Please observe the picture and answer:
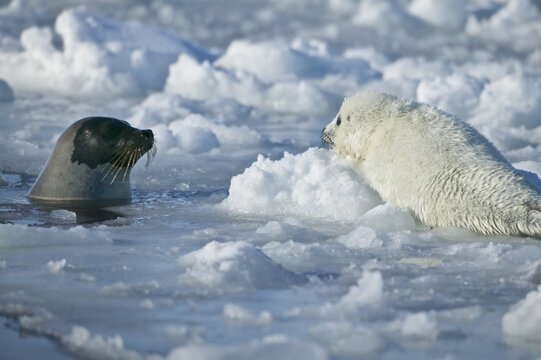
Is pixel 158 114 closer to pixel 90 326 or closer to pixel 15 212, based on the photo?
pixel 15 212

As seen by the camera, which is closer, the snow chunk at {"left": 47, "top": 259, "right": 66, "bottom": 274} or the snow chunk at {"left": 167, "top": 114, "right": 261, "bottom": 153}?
the snow chunk at {"left": 47, "top": 259, "right": 66, "bottom": 274}

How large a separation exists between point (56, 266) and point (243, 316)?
97cm

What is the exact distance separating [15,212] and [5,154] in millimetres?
2508

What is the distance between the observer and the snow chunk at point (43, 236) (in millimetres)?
3555

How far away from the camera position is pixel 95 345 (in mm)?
2195

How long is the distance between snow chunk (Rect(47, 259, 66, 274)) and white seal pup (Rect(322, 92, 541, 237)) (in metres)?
1.83

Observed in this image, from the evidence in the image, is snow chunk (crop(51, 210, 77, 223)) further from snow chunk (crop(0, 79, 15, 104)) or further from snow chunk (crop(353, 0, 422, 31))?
snow chunk (crop(353, 0, 422, 31))

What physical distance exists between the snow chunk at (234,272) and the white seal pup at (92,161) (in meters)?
2.32

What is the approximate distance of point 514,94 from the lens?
9.54 metres

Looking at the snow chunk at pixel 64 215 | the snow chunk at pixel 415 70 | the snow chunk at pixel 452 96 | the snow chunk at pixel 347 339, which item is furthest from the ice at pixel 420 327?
the snow chunk at pixel 415 70

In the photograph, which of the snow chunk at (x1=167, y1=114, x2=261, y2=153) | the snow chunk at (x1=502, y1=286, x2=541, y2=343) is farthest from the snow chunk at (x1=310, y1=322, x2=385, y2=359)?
the snow chunk at (x1=167, y1=114, x2=261, y2=153)

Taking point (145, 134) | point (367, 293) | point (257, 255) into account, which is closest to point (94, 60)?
point (145, 134)

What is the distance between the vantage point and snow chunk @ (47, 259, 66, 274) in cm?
305

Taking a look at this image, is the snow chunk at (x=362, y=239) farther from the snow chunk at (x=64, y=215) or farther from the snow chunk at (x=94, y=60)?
the snow chunk at (x=94, y=60)
